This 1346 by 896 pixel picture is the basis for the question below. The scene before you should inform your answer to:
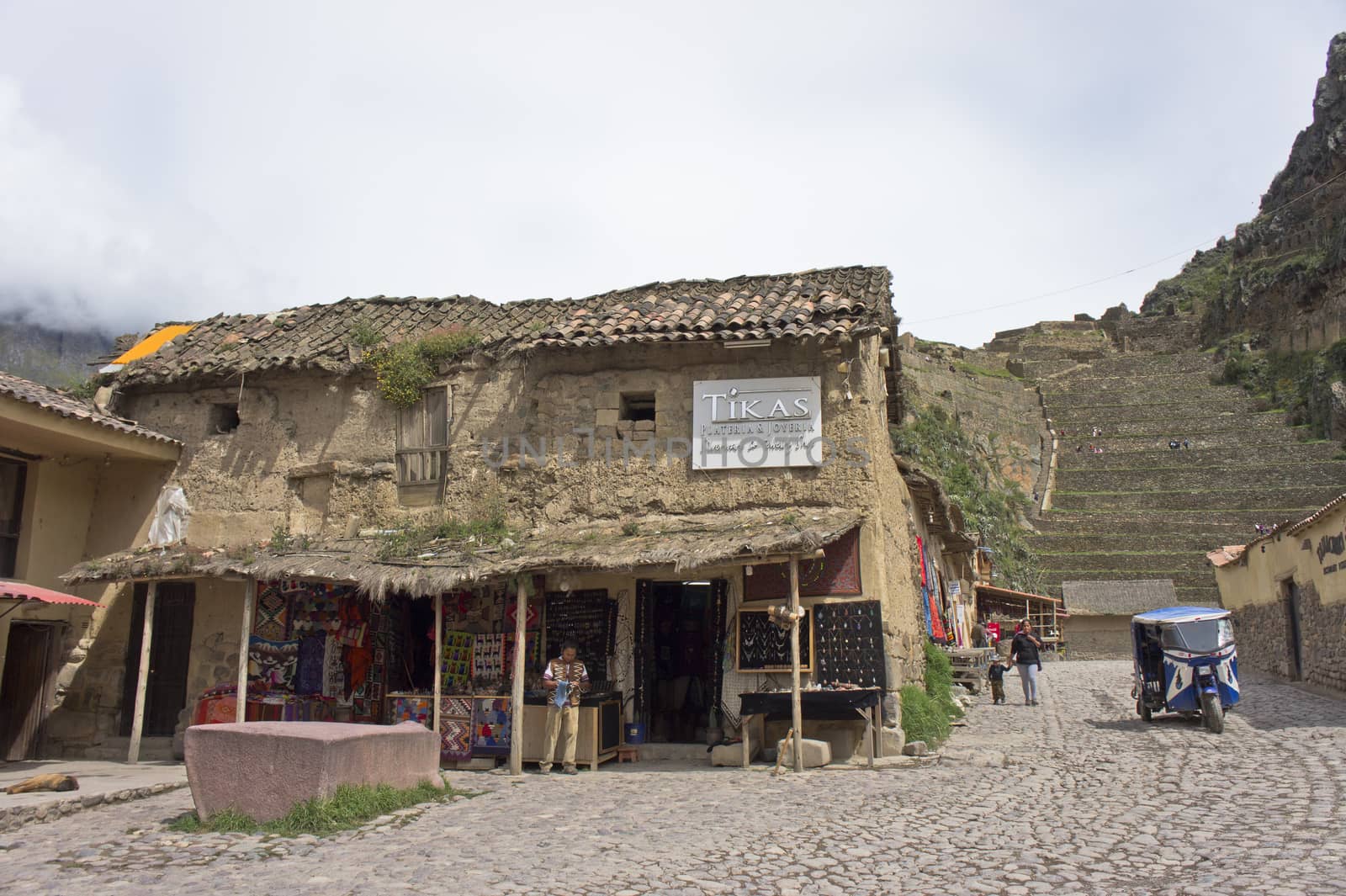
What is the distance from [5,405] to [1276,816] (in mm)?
13202

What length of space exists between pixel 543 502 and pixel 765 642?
10.9 ft

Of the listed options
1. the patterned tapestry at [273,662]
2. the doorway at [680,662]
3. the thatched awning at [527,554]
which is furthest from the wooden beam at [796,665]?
the patterned tapestry at [273,662]

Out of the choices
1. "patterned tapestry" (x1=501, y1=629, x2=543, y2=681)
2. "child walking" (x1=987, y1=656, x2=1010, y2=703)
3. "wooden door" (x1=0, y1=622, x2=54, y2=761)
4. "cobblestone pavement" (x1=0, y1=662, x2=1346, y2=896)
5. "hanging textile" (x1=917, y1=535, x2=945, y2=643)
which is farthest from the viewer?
"child walking" (x1=987, y1=656, x2=1010, y2=703)

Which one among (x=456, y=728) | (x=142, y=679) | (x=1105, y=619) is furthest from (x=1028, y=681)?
(x=1105, y=619)

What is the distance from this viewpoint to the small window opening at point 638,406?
1261cm

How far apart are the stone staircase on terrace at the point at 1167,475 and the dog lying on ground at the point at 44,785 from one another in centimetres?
3169

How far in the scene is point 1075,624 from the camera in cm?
3017

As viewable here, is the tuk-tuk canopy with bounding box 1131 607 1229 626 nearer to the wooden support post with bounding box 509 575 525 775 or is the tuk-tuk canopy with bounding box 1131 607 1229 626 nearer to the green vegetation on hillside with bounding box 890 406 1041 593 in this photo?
the wooden support post with bounding box 509 575 525 775

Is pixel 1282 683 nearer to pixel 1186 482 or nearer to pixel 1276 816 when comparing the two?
pixel 1276 816

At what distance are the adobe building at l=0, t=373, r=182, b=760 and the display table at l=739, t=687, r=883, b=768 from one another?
27.7 feet

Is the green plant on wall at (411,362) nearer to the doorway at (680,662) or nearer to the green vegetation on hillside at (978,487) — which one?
the doorway at (680,662)

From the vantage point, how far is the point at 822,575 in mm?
11203

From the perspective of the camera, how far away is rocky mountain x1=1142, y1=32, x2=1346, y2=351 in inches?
1725

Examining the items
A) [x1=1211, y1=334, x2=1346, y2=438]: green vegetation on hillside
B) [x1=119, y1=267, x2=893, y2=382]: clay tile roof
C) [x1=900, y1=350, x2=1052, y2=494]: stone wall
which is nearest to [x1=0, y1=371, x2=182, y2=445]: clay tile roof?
[x1=119, y1=267, x2=893, y2=382]: clay tile roof
